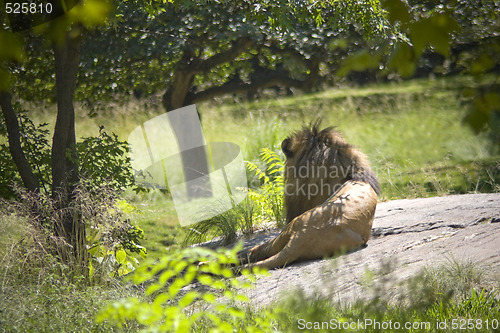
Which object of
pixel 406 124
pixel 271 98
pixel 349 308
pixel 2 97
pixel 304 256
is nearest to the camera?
pixel 349 308

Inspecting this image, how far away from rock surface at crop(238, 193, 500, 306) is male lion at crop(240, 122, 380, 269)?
15cm

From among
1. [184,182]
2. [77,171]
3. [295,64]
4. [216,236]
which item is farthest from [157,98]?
[77,171]

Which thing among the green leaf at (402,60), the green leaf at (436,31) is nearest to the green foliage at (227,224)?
the green leaf at (402,60)

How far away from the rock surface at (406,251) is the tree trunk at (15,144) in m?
2.65

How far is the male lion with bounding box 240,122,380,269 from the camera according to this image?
4844 millimetres

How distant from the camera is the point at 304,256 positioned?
492 centimetres

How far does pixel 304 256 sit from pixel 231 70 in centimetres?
625

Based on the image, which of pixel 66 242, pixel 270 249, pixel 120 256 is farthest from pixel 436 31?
pixel 120 256

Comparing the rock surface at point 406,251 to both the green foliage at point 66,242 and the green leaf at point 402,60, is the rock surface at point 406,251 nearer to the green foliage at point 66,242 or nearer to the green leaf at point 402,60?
the green foliage at point 66,242

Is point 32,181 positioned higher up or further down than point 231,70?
further down

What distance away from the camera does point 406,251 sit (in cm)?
475

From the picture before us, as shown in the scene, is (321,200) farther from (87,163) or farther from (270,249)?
(87,163)

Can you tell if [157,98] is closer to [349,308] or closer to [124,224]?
[124,224]

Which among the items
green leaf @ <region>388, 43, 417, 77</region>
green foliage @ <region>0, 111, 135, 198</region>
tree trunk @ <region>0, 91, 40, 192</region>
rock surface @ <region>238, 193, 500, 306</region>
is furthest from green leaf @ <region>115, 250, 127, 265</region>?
green leaf @ <region>388, 43, 417, 77</region>
